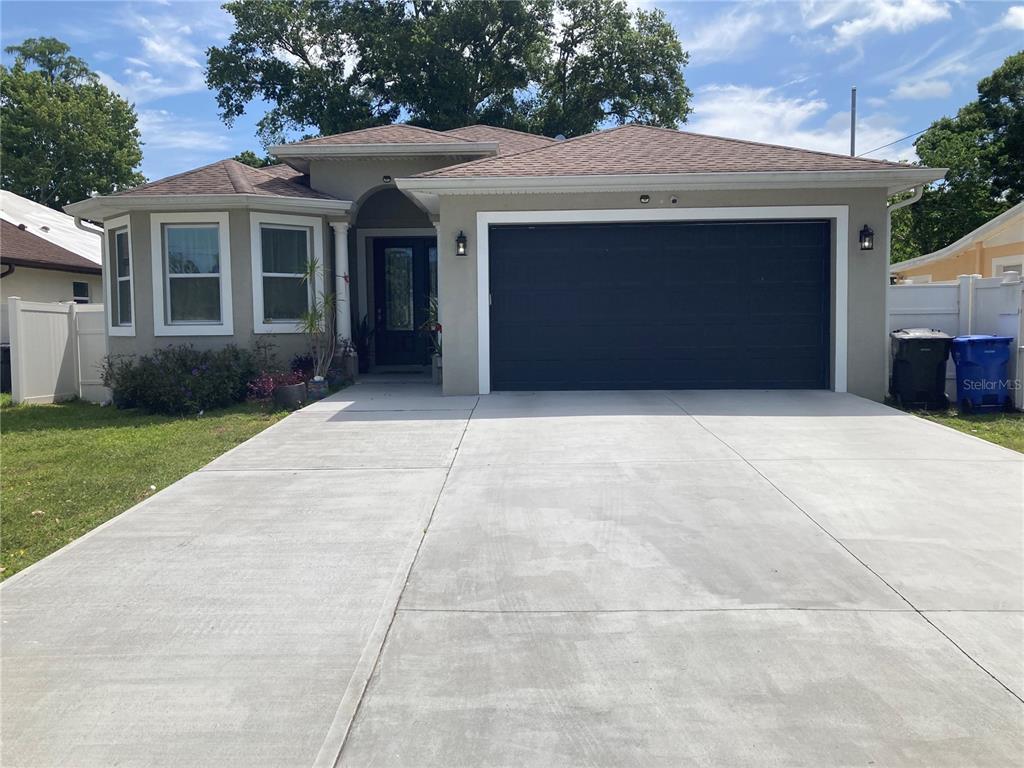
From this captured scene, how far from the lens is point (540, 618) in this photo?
4.32 meters

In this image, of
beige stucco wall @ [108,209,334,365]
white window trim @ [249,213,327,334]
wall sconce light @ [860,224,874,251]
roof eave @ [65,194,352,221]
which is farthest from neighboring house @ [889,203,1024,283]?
beige stucco wall @ [108,209,334,365]

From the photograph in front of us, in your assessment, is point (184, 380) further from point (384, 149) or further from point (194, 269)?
point (384, 149)

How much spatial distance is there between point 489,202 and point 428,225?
4331mm

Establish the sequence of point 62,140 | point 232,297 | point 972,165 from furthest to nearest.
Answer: point 62,140
point 972,165
point 232,297

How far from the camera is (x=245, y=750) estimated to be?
3.17 metres

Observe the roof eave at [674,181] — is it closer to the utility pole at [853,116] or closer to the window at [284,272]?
the window at [284,272]

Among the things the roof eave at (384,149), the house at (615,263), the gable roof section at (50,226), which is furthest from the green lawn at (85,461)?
the gable roof section at (50,226)

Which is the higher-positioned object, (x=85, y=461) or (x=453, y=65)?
(x=453, y=65)

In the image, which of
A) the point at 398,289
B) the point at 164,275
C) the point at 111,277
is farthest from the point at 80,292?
the point at 398,289

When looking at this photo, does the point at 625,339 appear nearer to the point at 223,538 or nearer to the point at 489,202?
the point at 489,202

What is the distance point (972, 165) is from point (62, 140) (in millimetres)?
36111

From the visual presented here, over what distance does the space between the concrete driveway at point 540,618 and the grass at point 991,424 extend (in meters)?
1.46

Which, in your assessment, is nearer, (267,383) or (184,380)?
(184,380)

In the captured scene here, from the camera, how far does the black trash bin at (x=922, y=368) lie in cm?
1088
